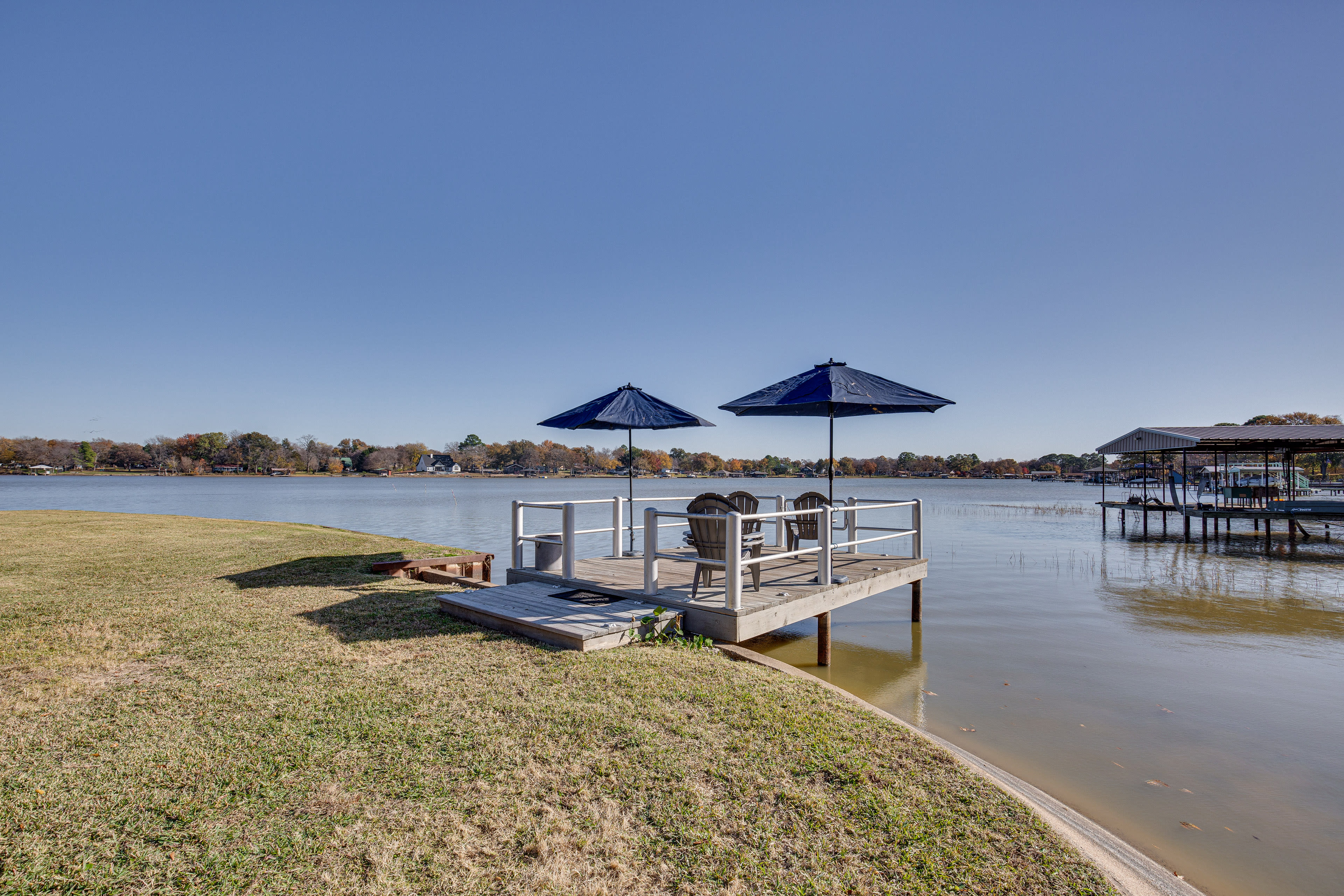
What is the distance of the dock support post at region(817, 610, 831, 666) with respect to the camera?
7.01 m

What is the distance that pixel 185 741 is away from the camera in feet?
11.4

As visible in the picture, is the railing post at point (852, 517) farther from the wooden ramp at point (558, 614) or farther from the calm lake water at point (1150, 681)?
the wooden ramp at point (558, 614)

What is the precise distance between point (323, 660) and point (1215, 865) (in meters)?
6.13

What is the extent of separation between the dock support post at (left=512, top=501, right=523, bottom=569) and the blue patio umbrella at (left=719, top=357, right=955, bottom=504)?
122 inches

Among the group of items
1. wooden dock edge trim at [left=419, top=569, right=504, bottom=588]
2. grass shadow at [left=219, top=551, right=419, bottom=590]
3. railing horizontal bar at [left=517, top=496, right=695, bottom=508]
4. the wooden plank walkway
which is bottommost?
wooden dock edge trim at [left=419, top=569, right=504, bottom=588]

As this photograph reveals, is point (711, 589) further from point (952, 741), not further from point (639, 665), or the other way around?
point (952, 741)

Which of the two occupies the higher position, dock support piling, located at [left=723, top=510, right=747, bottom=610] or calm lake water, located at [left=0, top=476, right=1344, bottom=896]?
dock support piling, located at [left=723, top=510, right=747, bottom=610]

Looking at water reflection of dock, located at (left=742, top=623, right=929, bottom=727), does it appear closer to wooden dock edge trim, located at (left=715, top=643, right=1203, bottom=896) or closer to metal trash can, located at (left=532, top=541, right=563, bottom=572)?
wooden dock edge trim, located at (left=715, top=643, right=1203, bottom=896)

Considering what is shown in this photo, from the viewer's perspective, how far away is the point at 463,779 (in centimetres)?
314

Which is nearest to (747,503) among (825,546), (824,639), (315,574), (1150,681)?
(825,546)

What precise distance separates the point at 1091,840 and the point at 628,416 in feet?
22.5

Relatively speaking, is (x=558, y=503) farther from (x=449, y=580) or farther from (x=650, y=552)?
(x=449, y=580)

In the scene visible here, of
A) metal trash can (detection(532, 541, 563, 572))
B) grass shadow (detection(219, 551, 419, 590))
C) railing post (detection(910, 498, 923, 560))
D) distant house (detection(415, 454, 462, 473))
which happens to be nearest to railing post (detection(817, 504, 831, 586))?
railing post (detection(910, 498, 923, 560))

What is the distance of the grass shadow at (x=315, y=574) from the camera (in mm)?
8453
